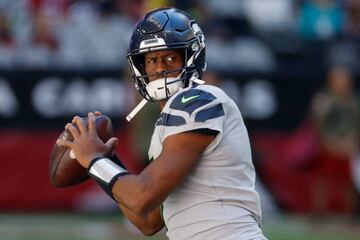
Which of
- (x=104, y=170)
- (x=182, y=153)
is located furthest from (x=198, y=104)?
(x=104, y=170)

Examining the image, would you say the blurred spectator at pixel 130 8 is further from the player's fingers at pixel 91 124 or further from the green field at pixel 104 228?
the player's fingers at pixel 91 124

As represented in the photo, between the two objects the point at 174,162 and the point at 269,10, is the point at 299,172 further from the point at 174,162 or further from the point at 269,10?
the point at 174,162

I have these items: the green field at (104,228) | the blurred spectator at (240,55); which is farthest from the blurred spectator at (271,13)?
the green field at (104,228)

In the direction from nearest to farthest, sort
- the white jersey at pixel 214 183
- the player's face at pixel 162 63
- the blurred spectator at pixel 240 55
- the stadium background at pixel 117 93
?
the white jersey at pixel 214 183, the player's face at pixel 162 63, the stadium background at pixel 117 93, the blurred spectator at pixel 240 55

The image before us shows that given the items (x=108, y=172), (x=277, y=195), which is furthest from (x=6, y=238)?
(x=108, y=172)

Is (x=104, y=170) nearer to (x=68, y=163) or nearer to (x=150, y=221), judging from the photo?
(x=68, y=163)

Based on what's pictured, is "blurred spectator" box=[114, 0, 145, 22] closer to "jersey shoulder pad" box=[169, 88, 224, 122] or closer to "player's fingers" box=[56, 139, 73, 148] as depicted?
"player's fingers" box=[56, 139, 73, 148]

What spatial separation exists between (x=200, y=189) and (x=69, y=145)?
0.58 m

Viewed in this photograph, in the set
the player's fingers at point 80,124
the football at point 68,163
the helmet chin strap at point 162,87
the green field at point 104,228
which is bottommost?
the green field at point 104,228

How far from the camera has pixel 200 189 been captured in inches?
167

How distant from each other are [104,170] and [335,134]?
313 inches

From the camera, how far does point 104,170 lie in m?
4.23

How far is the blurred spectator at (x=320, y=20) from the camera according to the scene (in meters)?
13.7

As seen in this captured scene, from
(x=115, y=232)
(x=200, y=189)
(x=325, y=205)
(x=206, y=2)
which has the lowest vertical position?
(x=325, y=205)
